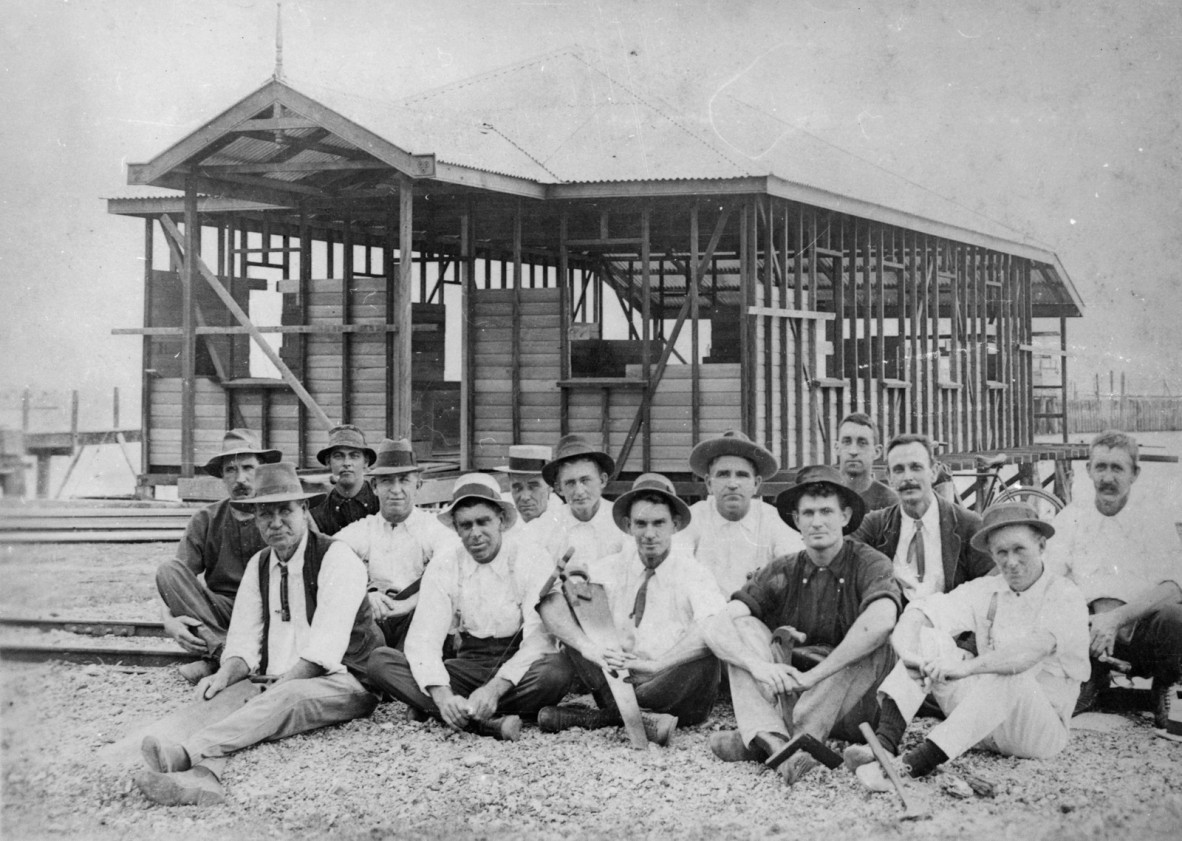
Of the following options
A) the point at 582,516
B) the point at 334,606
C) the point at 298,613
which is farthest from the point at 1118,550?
the point at 298,613

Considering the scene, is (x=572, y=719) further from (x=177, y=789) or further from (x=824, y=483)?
(x=177, y=789)

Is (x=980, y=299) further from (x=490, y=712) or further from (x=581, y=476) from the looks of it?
(x=490, y=712)

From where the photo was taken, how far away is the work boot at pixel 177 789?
4766 millimetres

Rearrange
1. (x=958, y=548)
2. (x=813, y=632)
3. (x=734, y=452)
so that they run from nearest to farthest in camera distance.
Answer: (x=813, y=632)
(x=958, y=548)
(x=734, y=452)

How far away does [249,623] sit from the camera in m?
5.84

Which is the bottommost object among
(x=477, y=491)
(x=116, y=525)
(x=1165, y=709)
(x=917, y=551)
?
(x=1165, y=709)

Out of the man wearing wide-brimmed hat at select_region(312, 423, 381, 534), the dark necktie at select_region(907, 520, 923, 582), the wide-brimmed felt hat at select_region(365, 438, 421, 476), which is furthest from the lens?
the man wearing wide-brimmed hat at select_region(312, 423, 381, 534)

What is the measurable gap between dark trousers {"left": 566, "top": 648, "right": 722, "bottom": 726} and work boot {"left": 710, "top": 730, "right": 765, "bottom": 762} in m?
0.46

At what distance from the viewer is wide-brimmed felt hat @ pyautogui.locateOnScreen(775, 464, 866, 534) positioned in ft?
17.7

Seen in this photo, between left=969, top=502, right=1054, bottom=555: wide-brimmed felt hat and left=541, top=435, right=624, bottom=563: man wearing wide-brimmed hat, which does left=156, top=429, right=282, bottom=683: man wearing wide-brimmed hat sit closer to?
left=541, top=435, right=624, bottom=563: man wearing wide-brimmed hat

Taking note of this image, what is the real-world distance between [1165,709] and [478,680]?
11.6ft

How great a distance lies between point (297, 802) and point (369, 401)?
7425 millimetres

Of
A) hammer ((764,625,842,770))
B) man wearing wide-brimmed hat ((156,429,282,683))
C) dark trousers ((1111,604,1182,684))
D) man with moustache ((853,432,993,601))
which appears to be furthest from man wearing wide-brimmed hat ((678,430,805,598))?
man wearing wide-brimmed hat ((156,429,282,683))

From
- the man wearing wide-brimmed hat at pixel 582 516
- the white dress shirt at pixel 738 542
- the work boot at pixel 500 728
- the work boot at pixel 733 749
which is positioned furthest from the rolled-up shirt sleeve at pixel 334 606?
the work boot at pixel 733 749
